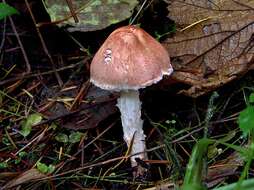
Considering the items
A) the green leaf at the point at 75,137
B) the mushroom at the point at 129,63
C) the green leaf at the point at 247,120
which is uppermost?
the mushroom at the point at 129,63

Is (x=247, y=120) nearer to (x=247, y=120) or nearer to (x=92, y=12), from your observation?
(x=247, y=120)

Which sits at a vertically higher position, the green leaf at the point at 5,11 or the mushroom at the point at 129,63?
the green leaf at the point at 5,11

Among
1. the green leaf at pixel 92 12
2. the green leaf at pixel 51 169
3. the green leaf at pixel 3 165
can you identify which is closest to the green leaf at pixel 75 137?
the green leaf at pixel 51 169

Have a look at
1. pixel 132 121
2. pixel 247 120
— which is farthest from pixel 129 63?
pixel 247 120

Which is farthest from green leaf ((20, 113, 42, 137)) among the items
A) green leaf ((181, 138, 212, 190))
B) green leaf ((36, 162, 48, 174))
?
green leaf ((181, 138, 212, 190))

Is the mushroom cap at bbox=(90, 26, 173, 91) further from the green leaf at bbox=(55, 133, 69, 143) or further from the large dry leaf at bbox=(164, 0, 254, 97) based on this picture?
the green leaf at bbox=(55, 133, 69, 143)

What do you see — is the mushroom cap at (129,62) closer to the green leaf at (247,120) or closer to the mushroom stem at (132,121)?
the mushroom stem at (132,121)
